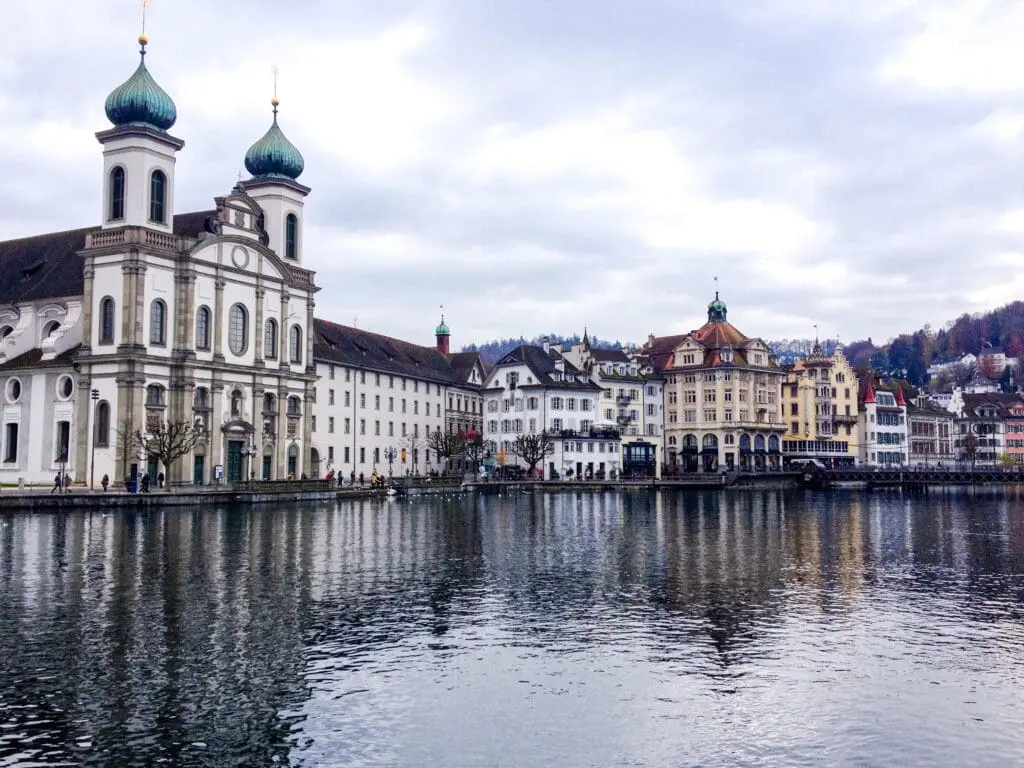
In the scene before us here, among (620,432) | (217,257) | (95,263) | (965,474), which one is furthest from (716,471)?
(95,263)

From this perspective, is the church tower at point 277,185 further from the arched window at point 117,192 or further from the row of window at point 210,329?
the arched window at point 117,192

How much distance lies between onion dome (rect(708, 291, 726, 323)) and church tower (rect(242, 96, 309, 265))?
71.3m

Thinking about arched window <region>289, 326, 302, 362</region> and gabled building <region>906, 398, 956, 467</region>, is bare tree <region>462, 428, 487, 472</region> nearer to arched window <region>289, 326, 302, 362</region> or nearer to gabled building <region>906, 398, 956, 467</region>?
arched window <region>289, 326, 302, 362</region>

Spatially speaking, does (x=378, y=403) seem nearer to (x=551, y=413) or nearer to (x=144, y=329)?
(x=551, y=413)

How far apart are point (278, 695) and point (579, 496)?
77375 mm

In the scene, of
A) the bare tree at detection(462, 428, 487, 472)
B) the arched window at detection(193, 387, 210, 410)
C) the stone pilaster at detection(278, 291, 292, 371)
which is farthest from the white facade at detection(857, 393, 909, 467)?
the arched window at detection(193, 387, 210, 410)

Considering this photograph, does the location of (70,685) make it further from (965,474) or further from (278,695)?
(965,474)

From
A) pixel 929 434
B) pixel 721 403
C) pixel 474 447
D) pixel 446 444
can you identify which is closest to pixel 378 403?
pixel 446 444

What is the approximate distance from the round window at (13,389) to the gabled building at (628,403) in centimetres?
6406

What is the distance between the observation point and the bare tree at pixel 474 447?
4606 inches

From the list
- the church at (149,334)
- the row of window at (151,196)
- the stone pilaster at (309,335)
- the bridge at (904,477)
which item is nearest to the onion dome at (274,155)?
the church at (149,334)

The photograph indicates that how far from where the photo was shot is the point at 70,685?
17766mm

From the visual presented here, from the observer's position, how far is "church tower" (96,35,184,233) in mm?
78875

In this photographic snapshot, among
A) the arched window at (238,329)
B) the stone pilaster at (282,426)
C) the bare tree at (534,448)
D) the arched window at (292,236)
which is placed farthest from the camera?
the bare tree at (534,448)
